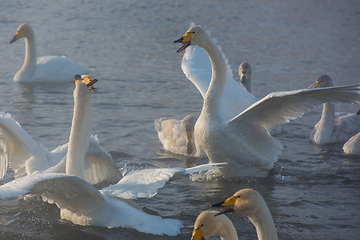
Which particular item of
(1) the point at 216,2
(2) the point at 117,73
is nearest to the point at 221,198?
(2) the point at 117,73

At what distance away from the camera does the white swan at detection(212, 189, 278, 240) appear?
3309 millimetres

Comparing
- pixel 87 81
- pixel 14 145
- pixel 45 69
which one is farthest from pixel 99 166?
pixel 45 69

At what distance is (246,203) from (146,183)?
171cm

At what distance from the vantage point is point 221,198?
602 centimetres

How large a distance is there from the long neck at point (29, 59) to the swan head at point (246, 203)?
9937 mm

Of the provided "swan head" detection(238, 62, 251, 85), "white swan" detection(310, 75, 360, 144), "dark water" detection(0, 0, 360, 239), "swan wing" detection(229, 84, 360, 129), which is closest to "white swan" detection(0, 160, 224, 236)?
"dark water" detection(0, 0, 360, 239)

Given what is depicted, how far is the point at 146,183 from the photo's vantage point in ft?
15.8

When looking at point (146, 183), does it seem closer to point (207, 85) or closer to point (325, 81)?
point (207, 85)

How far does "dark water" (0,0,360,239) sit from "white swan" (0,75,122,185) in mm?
518

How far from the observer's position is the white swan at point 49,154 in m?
5.56

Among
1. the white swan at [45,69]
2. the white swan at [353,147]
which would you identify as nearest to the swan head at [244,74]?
the white swan at [353,147]

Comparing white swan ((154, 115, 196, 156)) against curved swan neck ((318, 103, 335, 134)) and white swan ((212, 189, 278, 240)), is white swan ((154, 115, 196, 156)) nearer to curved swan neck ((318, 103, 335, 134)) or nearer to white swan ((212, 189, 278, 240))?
curved swan neck ((318, 103, 335, 134))

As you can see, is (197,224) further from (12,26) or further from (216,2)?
(216,2)

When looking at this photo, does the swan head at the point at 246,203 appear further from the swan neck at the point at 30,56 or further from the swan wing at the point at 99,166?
the swan neck at the point at 30,56
